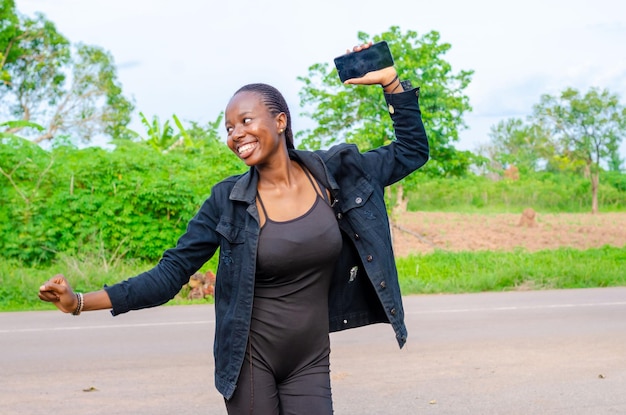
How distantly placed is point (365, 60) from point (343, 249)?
808 millimetres

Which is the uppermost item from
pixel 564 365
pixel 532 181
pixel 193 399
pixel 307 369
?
pixel 307 369

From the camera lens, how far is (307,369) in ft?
11.9

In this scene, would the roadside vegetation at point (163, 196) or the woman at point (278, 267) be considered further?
the roadside vegetation at point (163, 196)

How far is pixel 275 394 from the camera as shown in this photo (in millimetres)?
3609

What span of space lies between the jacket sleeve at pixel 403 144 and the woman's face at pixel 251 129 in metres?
0.49

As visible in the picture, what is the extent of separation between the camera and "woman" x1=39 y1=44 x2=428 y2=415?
3553 millimetres

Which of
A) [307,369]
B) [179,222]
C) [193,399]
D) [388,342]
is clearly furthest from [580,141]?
[307,369]

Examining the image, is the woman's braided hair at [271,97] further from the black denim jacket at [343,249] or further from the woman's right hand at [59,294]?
the woman's right hand at [59,294]

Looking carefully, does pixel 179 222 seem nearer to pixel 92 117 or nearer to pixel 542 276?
pixel 542 276

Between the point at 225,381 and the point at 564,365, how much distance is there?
5166mm

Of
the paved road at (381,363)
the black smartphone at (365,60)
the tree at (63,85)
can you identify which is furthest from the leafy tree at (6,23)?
the black smartphone at (365,60)

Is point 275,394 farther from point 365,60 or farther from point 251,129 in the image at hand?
point 365,60

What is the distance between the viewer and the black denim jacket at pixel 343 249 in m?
3.56

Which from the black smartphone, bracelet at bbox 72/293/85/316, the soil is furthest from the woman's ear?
the soil
